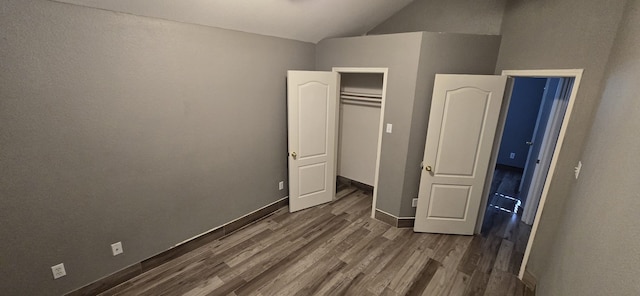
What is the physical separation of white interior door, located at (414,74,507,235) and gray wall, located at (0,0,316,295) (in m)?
2.00

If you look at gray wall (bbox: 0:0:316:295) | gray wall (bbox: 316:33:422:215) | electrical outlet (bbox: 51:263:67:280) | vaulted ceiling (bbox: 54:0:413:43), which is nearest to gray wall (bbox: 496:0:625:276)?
gray wall (bbox: 316:33:422:215)

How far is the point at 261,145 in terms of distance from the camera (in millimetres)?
3057

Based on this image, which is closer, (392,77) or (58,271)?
(58,271)

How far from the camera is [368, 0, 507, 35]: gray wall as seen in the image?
9.01 ft

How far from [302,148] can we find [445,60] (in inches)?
75.3

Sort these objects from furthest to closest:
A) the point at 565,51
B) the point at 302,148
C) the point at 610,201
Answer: the point at 302,148 → the point at 565,51 → the point at 610,201

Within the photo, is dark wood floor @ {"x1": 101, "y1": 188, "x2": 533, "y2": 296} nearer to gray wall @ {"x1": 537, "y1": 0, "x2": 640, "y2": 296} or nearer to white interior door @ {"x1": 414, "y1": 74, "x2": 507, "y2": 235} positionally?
white interior door @ {"x1": 414, "y1": 74, "x2": 507, "y2": 235}

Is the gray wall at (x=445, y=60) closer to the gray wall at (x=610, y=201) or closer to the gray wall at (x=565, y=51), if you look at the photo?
the gray wall at (x=565, y=51)

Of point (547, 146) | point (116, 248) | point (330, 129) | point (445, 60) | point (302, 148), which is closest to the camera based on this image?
point (116, 248)

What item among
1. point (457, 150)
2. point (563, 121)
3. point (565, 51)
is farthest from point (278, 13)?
point (563, 121)

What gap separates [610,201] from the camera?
1.11 m

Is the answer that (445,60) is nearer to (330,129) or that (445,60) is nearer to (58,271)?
(330,129)

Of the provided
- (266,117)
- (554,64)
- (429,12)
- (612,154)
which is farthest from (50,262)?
(429,12)

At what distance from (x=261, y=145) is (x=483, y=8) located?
3.00m
